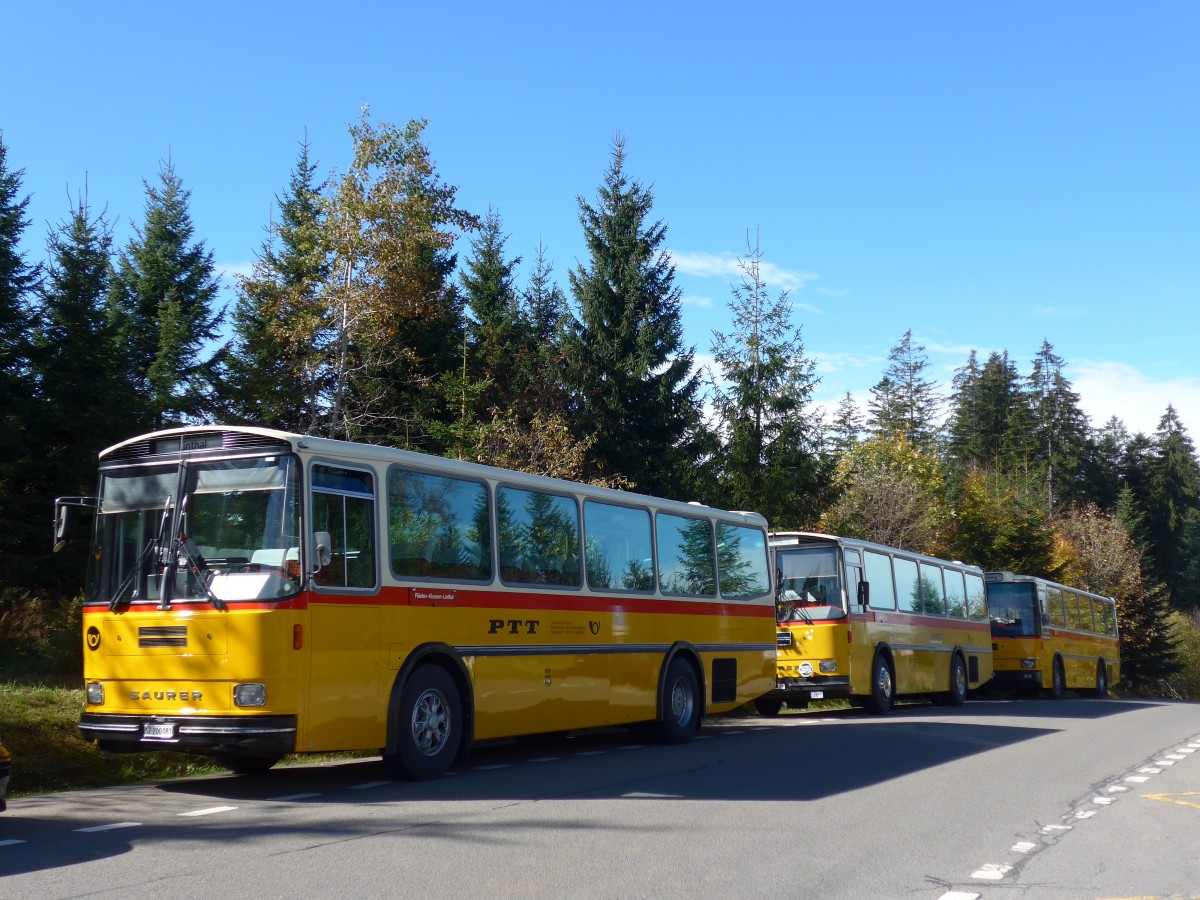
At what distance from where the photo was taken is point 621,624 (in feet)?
47.6

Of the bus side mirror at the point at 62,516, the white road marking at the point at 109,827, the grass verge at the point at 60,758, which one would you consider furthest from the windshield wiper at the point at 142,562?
the white road marking at the point at 109,827

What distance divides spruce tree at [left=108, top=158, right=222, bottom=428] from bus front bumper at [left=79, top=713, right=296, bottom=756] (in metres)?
23.9

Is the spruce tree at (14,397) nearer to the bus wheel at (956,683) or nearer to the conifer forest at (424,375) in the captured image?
the conifer forest at (424,375)

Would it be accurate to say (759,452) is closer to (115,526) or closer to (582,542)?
(582,542)

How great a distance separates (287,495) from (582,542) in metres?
4.76

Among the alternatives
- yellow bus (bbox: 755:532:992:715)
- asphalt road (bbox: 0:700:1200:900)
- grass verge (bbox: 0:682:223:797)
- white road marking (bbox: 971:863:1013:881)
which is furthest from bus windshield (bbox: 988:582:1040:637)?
white road marking (bbox: 971:863:1013:881)

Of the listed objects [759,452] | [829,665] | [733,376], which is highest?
[733,376]

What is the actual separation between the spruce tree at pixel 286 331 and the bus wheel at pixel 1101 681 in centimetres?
2634

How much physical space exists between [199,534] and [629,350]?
99.5 ft

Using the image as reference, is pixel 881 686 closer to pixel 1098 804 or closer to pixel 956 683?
pixel 956 683

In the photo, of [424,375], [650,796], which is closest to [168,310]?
[424,375]

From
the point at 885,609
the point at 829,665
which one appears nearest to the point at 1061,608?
the point at 885,609

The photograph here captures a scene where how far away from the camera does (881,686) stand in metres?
22.5

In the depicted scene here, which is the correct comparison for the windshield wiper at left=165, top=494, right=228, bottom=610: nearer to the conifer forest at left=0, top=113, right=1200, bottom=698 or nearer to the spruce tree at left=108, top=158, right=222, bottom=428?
the conifer forest at left=0, top=113, right=1200, bottom=698
